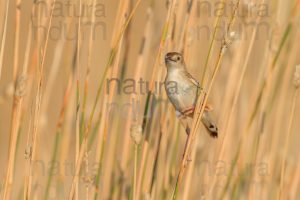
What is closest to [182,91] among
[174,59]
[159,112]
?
[174,59]

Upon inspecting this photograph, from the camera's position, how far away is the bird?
2533 mm

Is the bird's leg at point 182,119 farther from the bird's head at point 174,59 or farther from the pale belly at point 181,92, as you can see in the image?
the bird's head at point 174,59

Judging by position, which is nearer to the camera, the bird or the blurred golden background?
the blurred golden background

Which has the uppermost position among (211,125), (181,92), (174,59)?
(174,59)

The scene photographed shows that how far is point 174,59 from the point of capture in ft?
8.31

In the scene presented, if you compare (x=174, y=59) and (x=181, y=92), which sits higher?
(x=174, y=59)

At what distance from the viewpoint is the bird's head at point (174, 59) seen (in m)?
2.52

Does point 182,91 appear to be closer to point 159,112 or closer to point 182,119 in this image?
point 182,119

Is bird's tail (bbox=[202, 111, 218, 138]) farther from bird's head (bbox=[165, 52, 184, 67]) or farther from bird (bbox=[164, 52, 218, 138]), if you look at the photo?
bird's head (bbox=[165, 52, 184, 67])

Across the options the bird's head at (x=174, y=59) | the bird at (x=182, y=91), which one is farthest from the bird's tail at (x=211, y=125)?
the bird's head at (x=174, y=59)

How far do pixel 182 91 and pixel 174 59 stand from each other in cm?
12

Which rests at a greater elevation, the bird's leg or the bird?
the bird

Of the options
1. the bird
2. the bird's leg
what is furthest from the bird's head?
the bird's leg

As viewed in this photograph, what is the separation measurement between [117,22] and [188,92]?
0.38m
